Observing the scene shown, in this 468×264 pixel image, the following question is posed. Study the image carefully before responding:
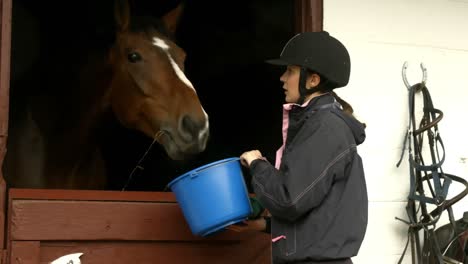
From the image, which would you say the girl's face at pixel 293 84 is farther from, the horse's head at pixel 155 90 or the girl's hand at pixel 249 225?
the horse's head at pixel 155 90

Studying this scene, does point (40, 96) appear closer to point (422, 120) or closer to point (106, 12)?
point (106, 12)

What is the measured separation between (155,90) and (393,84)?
1075 millimetres

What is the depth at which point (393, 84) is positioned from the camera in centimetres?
315

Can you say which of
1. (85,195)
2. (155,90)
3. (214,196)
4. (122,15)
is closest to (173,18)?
(122,15)

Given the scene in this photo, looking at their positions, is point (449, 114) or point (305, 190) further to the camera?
point (449, 114)

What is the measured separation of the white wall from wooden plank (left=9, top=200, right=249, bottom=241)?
0.85 meters

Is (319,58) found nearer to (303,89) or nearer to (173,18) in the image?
(303,89)

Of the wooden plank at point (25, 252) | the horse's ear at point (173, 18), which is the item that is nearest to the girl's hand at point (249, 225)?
the wooden plank at point (25, 252)

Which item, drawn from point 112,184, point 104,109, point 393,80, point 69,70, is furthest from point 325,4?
point 112,184

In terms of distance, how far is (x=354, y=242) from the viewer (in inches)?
79.8

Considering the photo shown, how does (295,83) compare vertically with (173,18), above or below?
below

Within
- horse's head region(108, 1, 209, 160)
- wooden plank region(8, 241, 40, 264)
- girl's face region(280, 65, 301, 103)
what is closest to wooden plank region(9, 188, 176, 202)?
wooden plank region(8, 241, 40, 264)

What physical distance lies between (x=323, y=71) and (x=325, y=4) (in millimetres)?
1010

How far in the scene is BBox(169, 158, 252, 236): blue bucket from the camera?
6.93ft
